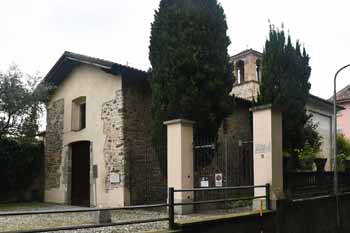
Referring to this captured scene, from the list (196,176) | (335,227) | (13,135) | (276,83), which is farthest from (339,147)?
(13,135)

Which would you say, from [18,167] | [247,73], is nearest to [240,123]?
[247,73]

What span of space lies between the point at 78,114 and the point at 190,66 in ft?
20.4

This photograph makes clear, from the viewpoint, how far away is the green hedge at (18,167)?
A: 15.3 m

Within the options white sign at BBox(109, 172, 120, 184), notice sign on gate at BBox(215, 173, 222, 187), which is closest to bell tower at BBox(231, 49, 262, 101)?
white sign at BBox(109, 172, 120, 184)

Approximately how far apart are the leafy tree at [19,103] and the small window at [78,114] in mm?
1264

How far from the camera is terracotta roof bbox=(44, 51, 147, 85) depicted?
12.3m

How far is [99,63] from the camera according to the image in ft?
41.7

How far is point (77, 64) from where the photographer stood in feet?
49.4

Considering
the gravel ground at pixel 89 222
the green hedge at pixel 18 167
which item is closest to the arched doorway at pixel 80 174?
the green hedge at pixel 18 167

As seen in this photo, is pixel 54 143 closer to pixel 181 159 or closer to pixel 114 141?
pixel 114 141

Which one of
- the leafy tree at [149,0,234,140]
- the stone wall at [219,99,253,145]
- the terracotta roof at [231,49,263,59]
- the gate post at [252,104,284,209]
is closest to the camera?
the gate post at [252,104,284,209]

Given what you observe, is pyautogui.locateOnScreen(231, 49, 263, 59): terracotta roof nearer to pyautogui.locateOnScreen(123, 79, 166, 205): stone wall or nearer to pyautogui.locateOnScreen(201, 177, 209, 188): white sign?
pyautogui.locateOnScreen(123, 79, 166, 205): stone wall

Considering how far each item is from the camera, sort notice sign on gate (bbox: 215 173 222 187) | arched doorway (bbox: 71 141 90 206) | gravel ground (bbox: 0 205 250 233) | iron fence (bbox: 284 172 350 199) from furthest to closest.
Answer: arched doorway (bbox: 71 141 90 206) → notice sign on gate (bbox: 215 173 222 187) → iron fence (bbox: 284 172 350 199) → gravel ground (bbox: 0 205 250 233)

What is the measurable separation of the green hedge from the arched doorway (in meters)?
2.35
